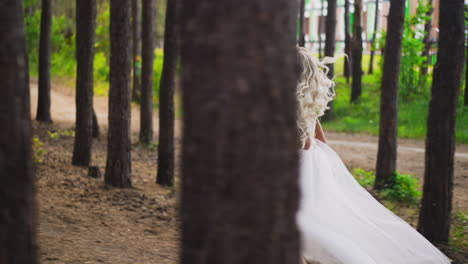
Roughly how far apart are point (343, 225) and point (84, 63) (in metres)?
8.00

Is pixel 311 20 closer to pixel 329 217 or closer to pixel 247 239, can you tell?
pixel 329 217

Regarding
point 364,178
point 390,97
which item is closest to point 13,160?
point 390,97

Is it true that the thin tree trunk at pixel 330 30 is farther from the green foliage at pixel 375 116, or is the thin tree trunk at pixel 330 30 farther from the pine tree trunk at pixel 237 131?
the pine tree trunk at pixel 237 131

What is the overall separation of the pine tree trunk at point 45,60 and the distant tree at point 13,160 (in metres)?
15.0

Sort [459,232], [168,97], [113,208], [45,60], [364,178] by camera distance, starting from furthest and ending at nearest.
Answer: [45,60] < [364,178] < [168,97] < [113,208] < [459,232]

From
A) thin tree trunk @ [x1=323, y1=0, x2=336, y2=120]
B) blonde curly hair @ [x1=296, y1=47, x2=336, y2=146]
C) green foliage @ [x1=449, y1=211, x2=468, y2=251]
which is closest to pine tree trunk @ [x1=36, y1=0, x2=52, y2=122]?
thin tree trunk @ [x1=323, y1=0, x2=336, y2=120]

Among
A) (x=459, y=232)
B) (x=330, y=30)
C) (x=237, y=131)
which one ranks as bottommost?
(x=459, y=232)

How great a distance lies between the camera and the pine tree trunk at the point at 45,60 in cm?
1645

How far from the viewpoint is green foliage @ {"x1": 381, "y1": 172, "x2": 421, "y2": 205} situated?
34.7ft

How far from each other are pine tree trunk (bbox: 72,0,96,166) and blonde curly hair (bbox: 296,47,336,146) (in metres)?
7.41

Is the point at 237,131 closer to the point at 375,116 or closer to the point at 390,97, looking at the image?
the point at 390,97

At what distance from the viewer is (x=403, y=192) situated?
10.7 meters

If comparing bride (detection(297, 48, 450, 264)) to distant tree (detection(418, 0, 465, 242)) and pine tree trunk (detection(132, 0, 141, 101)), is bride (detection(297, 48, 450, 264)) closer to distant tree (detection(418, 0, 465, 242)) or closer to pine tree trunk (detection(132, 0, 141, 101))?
distant tree (detection(418, 0, 465, 242))

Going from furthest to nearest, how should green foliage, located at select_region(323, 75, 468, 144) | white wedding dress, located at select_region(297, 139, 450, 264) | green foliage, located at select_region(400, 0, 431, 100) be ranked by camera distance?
green foliage, located at select_region(400, 0, 431, 100)
green foliage, located at select_region(323, 75, 468, 144)
white wedding dress, located at select_region(297, 139, 450, 264)
